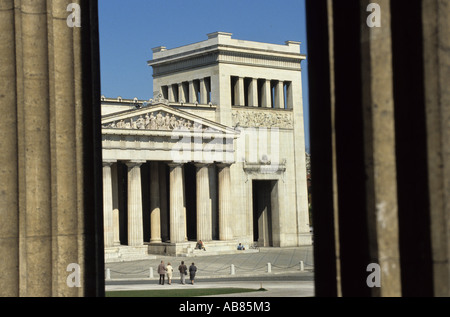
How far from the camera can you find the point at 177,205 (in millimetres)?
73188

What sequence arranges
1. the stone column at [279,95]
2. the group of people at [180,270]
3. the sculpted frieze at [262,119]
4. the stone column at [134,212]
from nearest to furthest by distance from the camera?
the group of people at [180,270]
the stone column at [134,212]
the sculpted frieze at [262,119]
the stone column at [279,95]

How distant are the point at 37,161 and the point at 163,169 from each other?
2594 inches

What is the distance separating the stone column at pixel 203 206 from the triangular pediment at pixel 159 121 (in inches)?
143

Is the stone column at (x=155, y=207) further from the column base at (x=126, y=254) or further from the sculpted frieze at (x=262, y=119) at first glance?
the sculpted frieze at (x=262, y=119)

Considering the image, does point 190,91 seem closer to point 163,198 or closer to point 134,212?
point 163,198

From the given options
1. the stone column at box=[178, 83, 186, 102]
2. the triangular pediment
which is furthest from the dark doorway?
the triangular pediment

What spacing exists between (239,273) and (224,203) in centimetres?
2284

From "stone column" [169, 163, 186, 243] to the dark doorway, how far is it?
14.6 meters

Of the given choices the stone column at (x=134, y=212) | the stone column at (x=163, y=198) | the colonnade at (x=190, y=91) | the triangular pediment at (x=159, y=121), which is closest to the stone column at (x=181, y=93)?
the colonnade at (x=190, y=91)

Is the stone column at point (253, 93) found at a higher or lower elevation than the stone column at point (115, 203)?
higher

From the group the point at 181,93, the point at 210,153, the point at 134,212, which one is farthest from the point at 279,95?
the point at 134,212

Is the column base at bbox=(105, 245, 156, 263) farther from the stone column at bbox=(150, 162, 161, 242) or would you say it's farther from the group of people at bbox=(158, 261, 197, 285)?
the group of people at bbox=(158, 261, 197, 285)

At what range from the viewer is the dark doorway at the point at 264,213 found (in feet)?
282

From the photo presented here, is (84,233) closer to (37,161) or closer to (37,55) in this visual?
(37,161)
